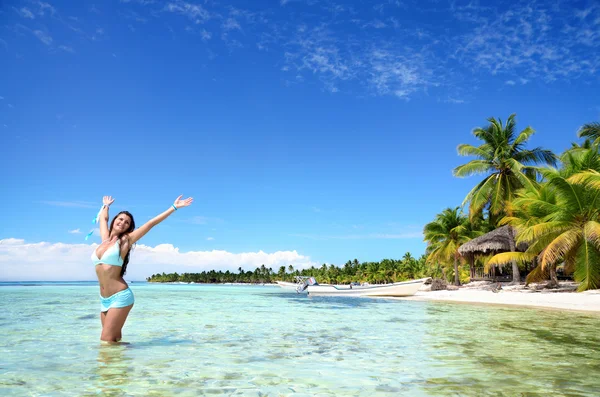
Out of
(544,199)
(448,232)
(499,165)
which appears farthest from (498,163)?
(448,232)

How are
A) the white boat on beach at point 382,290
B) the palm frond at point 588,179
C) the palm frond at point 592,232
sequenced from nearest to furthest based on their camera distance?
the palm frond at point 588,179
the palm frond at point 592,232
the white boat on beach at point 382,290

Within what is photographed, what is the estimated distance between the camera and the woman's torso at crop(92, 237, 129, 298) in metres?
5.14

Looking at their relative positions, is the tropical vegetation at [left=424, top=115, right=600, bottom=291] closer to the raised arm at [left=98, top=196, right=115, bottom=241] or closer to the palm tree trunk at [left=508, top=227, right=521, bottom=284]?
the palm tree trunk at [left=508, top=227, right=521, bottom=284]

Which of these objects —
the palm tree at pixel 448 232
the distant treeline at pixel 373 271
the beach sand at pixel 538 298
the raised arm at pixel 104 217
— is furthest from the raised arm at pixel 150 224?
the distant treeline at pixel 373 271

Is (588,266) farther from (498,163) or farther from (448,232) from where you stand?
(448,232)

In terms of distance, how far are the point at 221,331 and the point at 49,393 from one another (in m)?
5.24

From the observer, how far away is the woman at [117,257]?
16.9ft

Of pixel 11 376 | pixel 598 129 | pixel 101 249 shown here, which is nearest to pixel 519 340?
pixel 101 249

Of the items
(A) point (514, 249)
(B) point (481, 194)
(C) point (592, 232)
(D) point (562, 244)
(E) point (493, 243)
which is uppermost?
(B) point (481, 194)

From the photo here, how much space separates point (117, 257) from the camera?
5.16 meters

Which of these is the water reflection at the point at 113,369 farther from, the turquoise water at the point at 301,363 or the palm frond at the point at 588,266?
the palm frond at the point at 588,266

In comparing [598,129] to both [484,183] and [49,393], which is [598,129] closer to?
[484,183]

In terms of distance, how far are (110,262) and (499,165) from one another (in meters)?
28.3

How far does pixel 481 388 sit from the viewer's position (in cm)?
420
